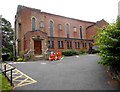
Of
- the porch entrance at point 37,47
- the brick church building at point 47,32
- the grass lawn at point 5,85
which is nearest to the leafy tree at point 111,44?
the grass lawn at point 5,85

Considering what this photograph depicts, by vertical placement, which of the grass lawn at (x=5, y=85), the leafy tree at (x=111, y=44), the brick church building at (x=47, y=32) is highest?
the brick church building at (x=47, y=32)

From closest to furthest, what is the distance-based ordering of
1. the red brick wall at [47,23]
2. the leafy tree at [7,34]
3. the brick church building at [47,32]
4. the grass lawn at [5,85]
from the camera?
the grass lawn at [5,85] < the brick church building at [47,32] < the red brick wall at [47,23] < the leafy tree at [7,34]

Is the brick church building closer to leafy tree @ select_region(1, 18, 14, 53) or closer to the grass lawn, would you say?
leafy tree @ select_region(1, 18, 14, 53)

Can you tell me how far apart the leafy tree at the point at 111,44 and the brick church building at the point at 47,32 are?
2133 cm

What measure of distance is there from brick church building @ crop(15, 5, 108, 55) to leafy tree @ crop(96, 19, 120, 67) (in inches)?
840

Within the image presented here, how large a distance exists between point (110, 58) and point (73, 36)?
111ft

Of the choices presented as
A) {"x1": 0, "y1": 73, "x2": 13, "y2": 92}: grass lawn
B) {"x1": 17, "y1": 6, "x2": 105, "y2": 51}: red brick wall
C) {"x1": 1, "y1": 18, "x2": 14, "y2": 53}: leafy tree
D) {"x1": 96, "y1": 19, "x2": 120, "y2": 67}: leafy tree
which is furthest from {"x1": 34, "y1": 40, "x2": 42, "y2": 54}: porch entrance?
{"x1": 96, "y1": 19, "x2": 120, "y2": 67}: leafy tree

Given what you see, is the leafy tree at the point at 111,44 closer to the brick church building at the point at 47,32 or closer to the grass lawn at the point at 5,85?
the grass lawn at the point at 5,85

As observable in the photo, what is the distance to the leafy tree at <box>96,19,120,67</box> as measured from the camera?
40.7 feet

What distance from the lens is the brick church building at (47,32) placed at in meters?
35.9

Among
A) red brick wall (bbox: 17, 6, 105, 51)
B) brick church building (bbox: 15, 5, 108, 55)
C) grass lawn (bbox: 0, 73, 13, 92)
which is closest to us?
grass lawn (bbox: 0, 73, 13, 92)

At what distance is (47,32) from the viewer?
40.9 meters

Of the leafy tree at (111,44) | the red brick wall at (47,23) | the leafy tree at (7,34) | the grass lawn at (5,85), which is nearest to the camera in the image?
the grass lawn at (5,85)

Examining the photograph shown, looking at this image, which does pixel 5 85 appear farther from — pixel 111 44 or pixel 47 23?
pixel 47 23
